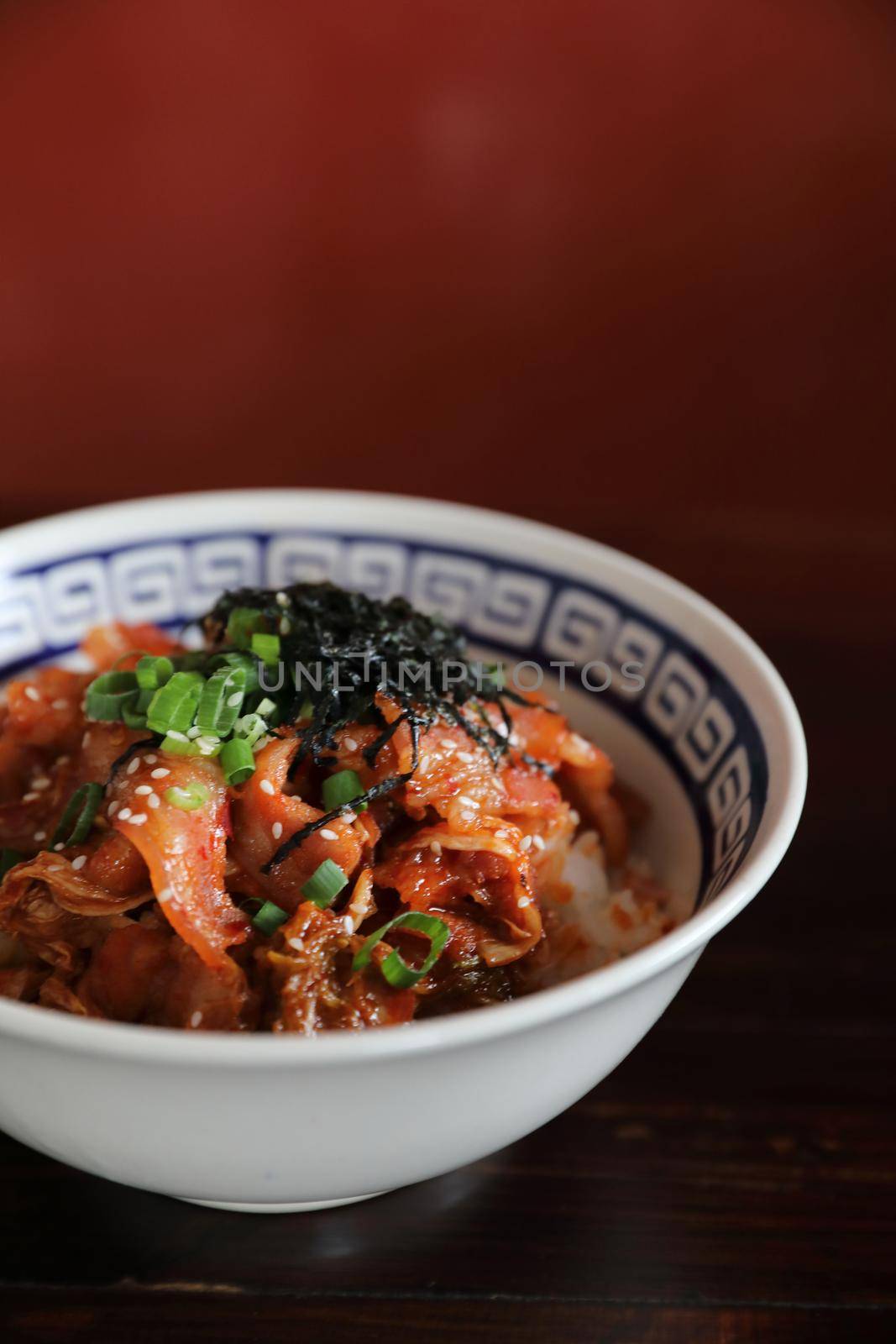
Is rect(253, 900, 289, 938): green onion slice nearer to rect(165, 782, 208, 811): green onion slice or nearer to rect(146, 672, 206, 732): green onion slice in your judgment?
rect(165, 782, 208, 811): green onion slice

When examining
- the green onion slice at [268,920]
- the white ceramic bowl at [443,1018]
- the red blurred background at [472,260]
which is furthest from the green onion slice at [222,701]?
the red blurred background at [472,260]

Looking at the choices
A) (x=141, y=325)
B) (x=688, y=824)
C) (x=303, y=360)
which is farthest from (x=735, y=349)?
(x=688, y=824)

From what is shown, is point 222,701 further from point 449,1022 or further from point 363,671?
point 449,1022

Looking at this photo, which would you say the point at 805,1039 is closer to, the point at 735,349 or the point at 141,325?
the point at 735,349

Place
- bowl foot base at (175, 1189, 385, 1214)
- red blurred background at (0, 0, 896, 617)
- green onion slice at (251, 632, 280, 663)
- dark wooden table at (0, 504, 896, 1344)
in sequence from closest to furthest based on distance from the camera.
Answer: dark wooden table at (0, 504, 896, 1344) → bowl foot base at (175, 1189, 385, 1214) → green onion slice at (251, 632, 280, 663) → red blurred background at (0, 0, 896, 617)

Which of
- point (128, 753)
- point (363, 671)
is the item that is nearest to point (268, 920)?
point (128, 753)

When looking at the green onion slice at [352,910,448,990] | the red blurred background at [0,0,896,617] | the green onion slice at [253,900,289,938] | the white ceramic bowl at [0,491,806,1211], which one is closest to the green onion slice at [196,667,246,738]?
the green onion slice at [253,900,289,938]

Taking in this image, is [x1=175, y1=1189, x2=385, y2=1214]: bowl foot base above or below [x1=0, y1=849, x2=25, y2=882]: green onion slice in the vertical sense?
below
